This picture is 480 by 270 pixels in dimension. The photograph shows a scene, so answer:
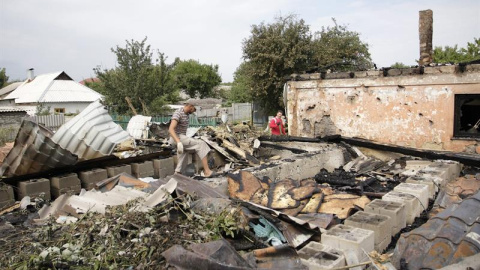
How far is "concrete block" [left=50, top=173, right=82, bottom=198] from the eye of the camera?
20.3 feet

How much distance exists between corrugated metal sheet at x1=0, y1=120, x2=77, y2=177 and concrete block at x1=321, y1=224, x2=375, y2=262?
495cm

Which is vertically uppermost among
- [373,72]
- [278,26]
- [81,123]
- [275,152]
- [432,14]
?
[278,26]

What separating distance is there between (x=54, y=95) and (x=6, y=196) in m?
31.6

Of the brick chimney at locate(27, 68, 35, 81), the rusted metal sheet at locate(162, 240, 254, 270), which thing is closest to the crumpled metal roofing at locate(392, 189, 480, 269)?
the rusted metal sheet at locate(162, 240, 254, 270)

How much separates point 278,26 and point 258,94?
178 inches

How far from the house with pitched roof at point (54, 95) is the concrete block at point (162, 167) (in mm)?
27351

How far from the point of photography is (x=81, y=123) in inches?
265

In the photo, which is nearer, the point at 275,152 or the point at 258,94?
the point at 275,152

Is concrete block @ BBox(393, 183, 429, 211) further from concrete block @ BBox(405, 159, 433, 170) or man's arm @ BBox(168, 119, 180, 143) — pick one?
man's arm @ BBox(168, 119, 180, 143)

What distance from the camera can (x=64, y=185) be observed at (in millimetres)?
6230

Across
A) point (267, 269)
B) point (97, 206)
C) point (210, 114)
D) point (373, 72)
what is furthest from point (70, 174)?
point (210, 114)

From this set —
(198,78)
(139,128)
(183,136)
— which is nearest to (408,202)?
(183,136)

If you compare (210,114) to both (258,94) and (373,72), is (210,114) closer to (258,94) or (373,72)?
(258,94)

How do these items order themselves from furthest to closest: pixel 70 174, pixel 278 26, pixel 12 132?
pixel 278 26, pixel 12 132, pixel 70 174
